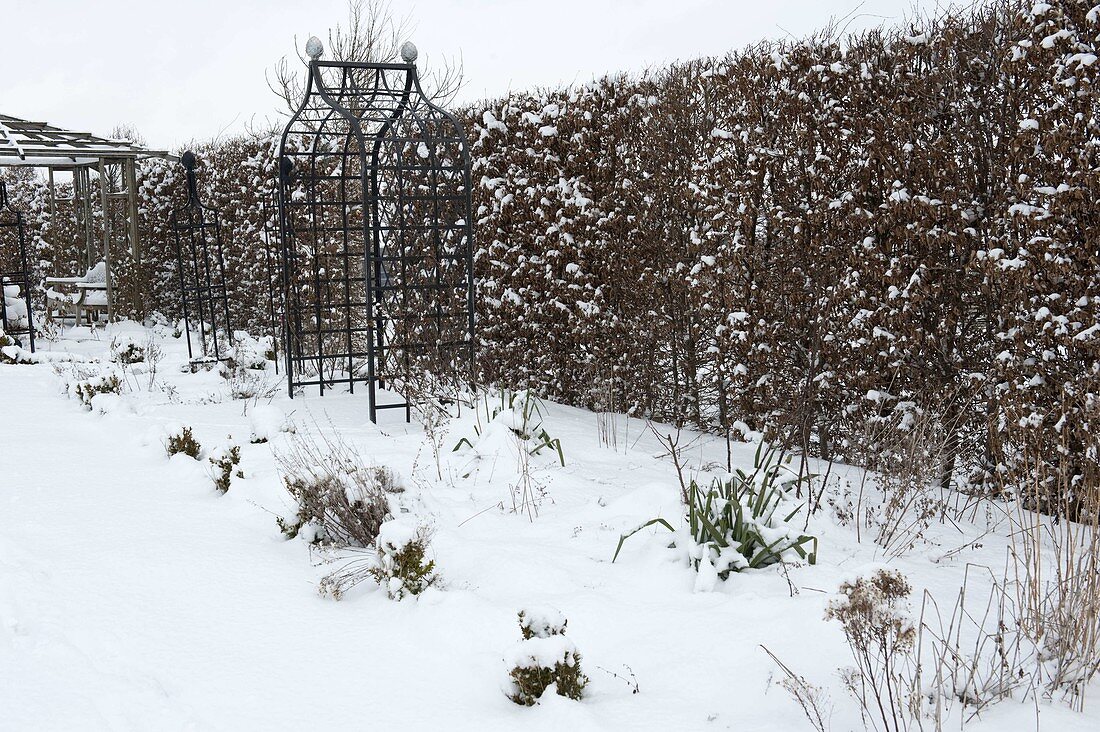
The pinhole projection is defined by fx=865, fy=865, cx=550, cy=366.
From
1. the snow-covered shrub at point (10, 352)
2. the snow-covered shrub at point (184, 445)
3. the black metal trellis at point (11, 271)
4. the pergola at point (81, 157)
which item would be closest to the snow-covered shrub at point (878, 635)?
the snow-covered shrub at point (184, 445)

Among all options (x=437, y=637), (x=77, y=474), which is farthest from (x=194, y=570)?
(x=77, y=474)

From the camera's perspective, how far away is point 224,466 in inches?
194

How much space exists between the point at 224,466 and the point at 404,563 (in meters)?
2.00

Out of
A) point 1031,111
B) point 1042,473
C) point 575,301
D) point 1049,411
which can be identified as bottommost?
point 1042,473

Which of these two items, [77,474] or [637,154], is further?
[637,154]

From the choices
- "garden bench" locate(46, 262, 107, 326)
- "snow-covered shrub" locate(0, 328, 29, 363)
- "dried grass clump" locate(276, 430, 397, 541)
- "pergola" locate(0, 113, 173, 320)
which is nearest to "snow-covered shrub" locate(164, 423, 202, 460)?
"dried grass clump" locate(276, 430, 397, 541)

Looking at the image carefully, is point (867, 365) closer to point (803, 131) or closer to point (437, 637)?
point (803, 131)

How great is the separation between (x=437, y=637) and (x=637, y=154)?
14.4ft

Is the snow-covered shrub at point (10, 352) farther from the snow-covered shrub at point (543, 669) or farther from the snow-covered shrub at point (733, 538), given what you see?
the snow-covered shrub at point (543, 669)

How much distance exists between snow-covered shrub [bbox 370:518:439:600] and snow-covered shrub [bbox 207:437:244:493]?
1826 mm

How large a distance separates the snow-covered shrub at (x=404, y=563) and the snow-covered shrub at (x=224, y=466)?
1826 millimetres

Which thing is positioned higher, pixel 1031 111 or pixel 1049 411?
pixel 1031 111

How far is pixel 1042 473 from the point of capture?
429 cm

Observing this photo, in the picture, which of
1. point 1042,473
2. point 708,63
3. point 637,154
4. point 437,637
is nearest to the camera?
point 437,637
